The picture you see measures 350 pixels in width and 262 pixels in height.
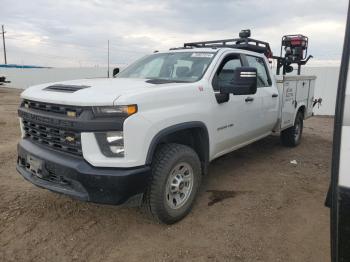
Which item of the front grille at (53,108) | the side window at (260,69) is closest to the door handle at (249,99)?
the side window at (260,69)

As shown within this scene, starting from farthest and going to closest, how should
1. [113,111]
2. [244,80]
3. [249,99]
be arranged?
[249,99] → [244,80] → [113,111]

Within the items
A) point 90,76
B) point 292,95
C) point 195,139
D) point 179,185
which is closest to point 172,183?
point 179,185

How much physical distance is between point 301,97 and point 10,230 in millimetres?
5788

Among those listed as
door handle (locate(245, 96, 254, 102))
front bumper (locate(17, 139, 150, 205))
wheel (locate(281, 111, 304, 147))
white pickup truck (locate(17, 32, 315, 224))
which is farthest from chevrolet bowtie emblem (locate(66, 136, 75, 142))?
wheel (locate(281, 111, 304, 147))

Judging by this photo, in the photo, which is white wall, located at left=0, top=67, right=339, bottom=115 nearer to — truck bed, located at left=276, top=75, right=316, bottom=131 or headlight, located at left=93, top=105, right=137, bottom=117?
truck bed, located at left=276, top=75, right=316, bottom=131

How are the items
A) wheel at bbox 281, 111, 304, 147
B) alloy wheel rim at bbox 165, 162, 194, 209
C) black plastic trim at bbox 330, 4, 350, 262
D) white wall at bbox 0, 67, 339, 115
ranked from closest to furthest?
black plastic trim at bbox 330, 4, 350, 262
alloy wheel rim at bbox 165, 162, 194, 209
wheel at bbox 281, 111, 304, 147
white wall at bbox 0, 67, 339, 115

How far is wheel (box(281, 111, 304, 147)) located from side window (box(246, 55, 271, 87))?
5.80ft

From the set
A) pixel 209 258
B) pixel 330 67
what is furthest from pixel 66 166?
pixel 330 67

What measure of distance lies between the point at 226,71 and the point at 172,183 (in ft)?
5.87

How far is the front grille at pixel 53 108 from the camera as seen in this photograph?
3092 mm

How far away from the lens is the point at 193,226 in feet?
11.9

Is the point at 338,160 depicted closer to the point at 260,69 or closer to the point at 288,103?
the point at 260,69

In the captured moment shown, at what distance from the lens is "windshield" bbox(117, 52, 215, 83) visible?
4305mm

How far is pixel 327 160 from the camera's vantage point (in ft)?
21.1
